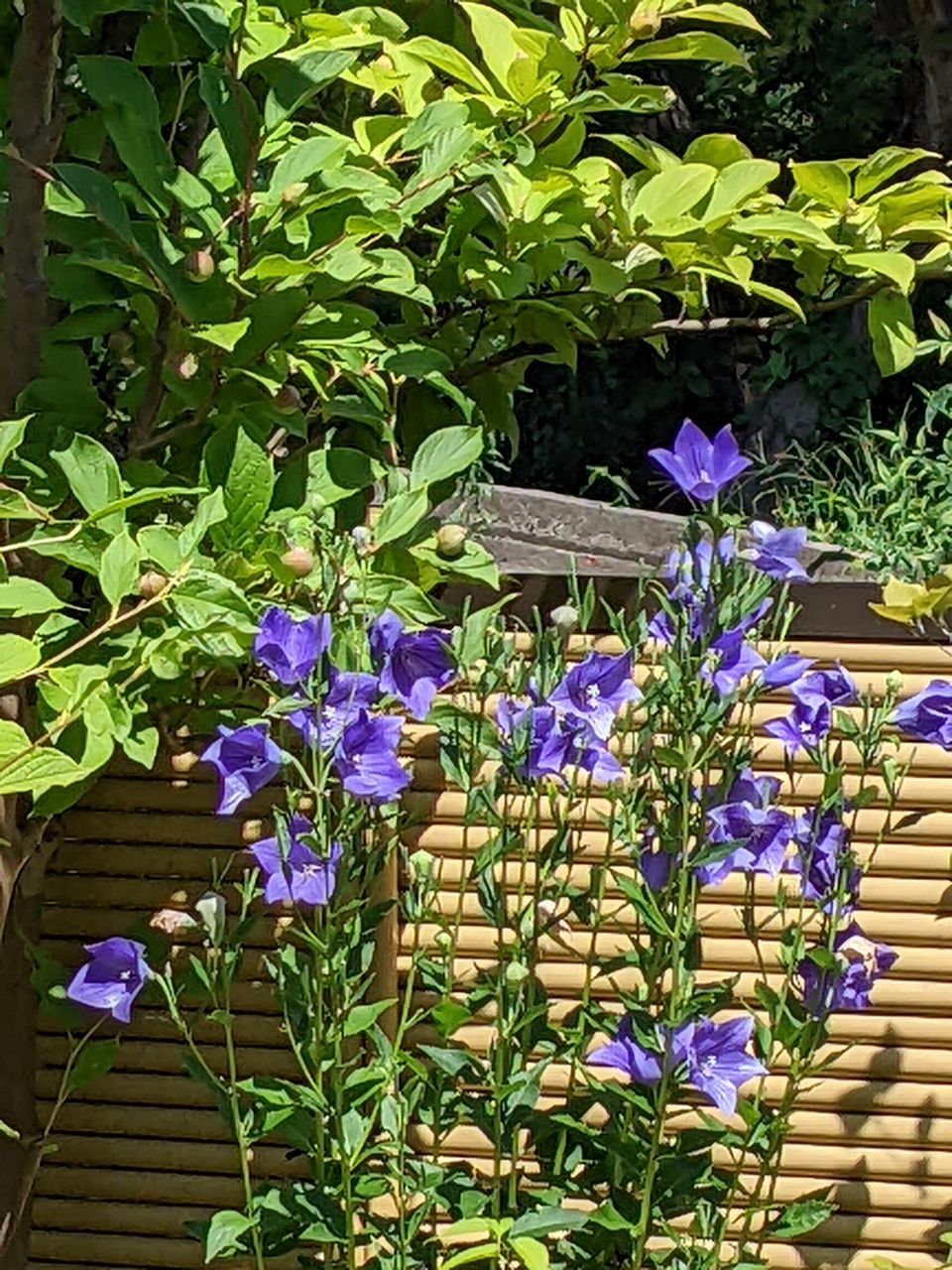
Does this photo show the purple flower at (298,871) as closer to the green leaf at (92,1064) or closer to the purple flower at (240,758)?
the purple flower at (240,758)

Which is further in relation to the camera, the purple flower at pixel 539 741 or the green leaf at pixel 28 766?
the purple flower at pixel 539 741

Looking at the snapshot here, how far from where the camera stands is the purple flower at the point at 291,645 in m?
0.96

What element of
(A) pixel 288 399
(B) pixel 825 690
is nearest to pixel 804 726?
(B) pixel 825 690

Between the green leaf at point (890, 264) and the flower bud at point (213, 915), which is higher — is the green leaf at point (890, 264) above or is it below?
above

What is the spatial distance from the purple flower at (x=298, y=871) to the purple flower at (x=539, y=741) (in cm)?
15

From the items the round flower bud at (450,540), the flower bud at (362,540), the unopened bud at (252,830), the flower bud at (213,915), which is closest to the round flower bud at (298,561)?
the flower bud at (362,540)

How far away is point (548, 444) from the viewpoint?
5059 millimetres

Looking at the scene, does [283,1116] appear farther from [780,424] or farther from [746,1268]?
[780,424]

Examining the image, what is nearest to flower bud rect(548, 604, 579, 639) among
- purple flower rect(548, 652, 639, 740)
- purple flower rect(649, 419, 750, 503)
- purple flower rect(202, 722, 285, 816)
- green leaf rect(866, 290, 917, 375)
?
purple flower rect(548, 652, 639, 740)

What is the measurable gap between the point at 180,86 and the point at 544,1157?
0.96 metres

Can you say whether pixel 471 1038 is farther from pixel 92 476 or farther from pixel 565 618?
pixel 92 476

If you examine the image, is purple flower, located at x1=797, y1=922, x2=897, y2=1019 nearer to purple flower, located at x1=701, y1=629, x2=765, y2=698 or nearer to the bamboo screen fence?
the bamboo screen fence

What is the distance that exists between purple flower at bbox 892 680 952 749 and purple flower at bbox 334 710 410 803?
450mm

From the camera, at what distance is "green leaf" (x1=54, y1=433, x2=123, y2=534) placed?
3.12ft
